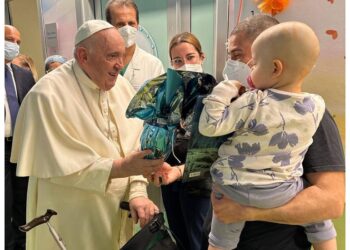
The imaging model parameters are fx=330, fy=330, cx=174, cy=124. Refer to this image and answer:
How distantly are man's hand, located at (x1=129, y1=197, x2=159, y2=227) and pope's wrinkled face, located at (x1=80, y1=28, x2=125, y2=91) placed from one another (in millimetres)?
561

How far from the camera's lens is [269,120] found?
90cm

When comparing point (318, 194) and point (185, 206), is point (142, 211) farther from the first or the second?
point (318, 194)

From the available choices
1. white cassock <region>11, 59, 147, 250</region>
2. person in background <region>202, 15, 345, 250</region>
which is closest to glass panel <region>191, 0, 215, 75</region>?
white cassock <region>11, 59, 147, 250</region>

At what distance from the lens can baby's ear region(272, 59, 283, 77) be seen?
885 mm

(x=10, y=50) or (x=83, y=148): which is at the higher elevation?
(x=10, y=50)

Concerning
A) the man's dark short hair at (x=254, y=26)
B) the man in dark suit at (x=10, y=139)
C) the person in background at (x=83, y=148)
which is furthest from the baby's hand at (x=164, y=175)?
the man in dark suit at (x=10, y=139)

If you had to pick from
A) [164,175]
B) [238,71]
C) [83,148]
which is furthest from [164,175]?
[238,71]

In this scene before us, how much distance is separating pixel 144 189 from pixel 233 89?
0.82m

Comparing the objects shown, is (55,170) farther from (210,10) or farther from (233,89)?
(210,10)

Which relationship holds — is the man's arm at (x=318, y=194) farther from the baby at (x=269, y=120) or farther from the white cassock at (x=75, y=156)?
the white cassock at (x=75, y=156)

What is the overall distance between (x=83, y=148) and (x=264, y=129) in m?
0.81

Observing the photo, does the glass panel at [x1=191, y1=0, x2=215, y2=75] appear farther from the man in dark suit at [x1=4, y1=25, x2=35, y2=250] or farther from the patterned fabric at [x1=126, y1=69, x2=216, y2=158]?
the patterned fabric at [x1=126, y1=69, x2=216, y2=158]

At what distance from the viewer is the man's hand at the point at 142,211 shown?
1374 millimetres

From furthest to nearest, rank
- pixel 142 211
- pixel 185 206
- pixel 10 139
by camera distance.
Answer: pixel 10 139, pixel 185 206, pixel 142 211
